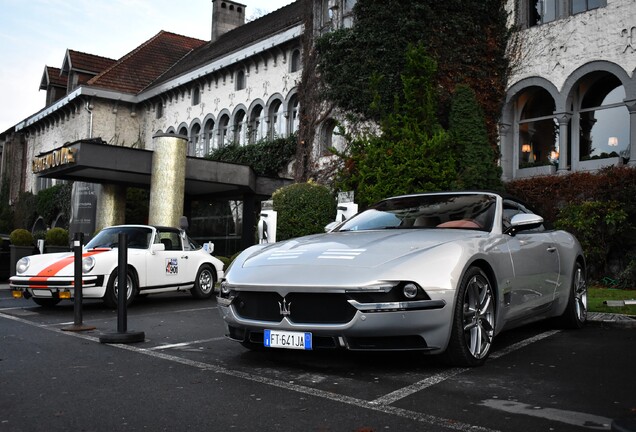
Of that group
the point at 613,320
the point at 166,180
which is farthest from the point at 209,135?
the point at 613,320

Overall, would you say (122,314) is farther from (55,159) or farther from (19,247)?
(55,159)

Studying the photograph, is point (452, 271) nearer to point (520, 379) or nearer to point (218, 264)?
point (520, 379)

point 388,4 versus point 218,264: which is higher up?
point 388,4

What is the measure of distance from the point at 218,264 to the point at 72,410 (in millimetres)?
9737

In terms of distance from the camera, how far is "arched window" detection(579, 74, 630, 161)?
18.1 m

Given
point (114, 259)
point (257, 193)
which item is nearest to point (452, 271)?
point (114, 259)

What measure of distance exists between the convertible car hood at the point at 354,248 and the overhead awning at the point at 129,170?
49.7ft

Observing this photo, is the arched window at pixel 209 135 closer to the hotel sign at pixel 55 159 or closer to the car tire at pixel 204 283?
the hotel sign at pixel 55 159

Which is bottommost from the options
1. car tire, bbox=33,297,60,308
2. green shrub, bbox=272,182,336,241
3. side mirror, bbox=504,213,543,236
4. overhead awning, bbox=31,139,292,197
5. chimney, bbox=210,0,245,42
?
car tire, bbox=33,297,60,308

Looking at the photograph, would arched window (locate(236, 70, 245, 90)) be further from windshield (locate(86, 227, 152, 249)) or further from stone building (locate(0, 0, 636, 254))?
windshield (locate(86, 227, 152, 249))

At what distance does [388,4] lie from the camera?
20.0m

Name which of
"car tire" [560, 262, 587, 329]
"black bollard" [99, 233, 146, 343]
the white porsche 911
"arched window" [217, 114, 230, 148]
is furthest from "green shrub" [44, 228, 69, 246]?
"car tire" [560, 262, 587, 329]

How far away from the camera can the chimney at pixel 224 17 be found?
128 ft

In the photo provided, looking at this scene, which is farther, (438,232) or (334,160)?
(334,160)
